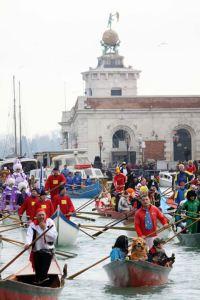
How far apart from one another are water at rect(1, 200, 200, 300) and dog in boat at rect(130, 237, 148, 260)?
0.74 metres

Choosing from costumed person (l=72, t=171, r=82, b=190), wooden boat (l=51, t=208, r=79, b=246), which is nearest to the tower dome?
costumed person (l=72, t=171, r=82, b=190)

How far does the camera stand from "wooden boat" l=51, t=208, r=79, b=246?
27.6 meters

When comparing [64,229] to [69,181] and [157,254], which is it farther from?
[69,181]

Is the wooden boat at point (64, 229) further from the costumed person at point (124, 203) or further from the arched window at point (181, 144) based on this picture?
the arched window at point (181, 144)

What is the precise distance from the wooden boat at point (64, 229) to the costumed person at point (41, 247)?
8.86 metres

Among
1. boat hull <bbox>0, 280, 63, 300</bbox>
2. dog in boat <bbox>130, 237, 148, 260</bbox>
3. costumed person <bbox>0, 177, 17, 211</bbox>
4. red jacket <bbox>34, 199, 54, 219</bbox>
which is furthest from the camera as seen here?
costumed person <bbox>0, 177, 17, 211</bbox>

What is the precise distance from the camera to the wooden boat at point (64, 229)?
27595 millimetres

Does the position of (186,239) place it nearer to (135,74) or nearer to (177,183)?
(177,183)

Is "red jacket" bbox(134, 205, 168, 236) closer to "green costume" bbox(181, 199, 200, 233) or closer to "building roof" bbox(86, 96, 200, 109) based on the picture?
"green costume" bbox(181, 199, 200, 233)

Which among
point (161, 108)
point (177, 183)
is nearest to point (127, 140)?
point (161, 108)

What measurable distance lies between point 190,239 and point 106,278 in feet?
17.7

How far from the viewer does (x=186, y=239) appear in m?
28.1

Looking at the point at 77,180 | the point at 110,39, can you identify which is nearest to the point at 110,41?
the point at 110,39

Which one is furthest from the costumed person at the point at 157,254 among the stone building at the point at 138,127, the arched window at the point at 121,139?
the arched window at the point at 121,139
